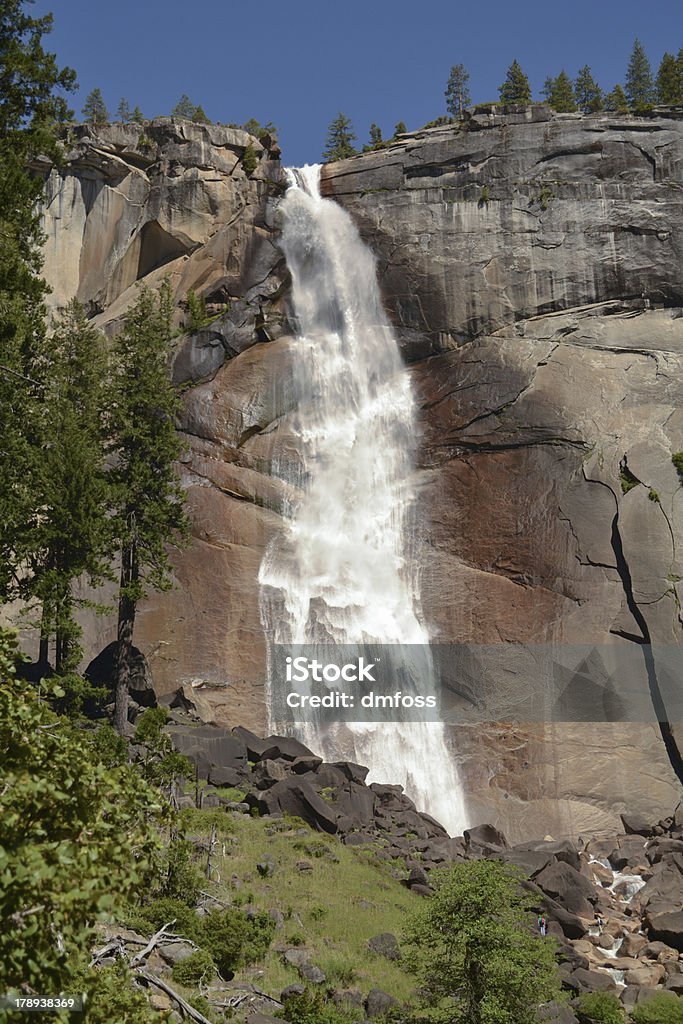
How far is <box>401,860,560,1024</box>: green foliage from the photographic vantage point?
2183cm

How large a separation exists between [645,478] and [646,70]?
55523 mm

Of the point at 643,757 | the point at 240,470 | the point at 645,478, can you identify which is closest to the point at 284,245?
the point at 240,470

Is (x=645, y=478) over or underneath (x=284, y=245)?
underneath

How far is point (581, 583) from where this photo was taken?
4625cm

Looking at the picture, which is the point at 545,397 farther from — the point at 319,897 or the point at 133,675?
the point at 319,897

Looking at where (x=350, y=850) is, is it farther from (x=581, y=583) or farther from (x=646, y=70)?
(x=646, y=70)

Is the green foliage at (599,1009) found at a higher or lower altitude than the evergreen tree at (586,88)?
lower

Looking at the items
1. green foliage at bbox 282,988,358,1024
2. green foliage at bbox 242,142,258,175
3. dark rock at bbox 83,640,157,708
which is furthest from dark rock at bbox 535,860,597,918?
green foliage at bbox 242,142,258,175

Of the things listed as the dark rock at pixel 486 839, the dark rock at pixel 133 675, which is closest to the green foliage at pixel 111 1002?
the dark rock at pixel 486 839

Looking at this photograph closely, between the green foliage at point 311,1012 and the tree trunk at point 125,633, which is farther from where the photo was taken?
the tree trunk at point 125,633

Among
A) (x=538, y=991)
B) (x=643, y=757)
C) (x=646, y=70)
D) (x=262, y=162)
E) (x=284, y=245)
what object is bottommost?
(x=538, y=991)

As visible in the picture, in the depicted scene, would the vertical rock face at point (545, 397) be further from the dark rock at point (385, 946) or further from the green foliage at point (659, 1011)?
the dark rock at point (385, 946)

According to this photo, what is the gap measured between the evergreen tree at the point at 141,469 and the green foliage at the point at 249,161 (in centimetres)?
2138

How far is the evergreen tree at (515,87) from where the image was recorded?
7300 centimetres
